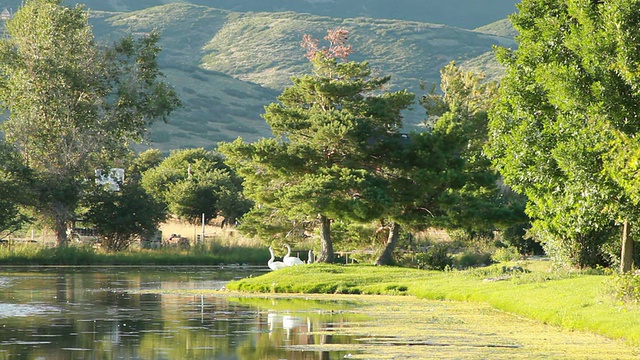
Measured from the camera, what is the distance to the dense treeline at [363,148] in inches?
1184

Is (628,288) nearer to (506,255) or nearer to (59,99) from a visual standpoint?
(506,255)

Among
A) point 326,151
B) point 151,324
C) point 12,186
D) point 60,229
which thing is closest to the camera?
point 151,324

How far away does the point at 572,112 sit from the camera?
101 feet

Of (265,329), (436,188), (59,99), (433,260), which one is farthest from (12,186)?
(265,329)

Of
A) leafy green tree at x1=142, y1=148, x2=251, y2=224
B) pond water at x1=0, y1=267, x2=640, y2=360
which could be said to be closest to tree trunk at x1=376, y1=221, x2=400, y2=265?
pond water at x1=0, y1=267, x2=640, y2=360

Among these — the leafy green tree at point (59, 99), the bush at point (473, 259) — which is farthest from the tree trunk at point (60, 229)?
the bush at point (473, 259)

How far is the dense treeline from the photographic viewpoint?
3006 centimetres

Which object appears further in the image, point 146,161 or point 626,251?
point 146,161

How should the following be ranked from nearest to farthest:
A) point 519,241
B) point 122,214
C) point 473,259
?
point 473,259, point 519,241, point 122,214

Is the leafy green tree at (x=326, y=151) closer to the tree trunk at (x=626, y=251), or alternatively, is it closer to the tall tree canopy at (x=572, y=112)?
the tall tree canopy at (x=572, y=112)

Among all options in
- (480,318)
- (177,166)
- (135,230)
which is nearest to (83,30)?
(135,230)

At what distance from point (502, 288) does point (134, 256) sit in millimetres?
37565

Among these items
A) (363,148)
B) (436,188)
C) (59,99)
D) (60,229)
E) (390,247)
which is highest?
(59,99)

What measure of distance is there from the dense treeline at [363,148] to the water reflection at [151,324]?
6.80 meters
